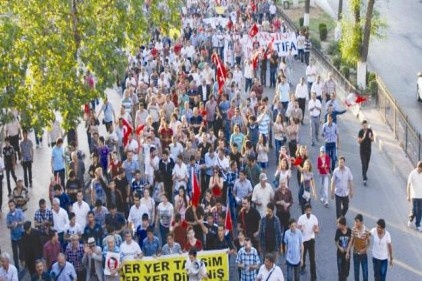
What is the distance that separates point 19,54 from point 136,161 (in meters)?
3.30

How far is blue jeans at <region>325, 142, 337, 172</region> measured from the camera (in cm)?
2373

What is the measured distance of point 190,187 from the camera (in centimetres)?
2078

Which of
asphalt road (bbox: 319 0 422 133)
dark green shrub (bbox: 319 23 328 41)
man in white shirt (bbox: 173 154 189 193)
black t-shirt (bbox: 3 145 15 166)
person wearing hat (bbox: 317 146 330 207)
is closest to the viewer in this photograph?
man in white shirt (bbox: 173 154 189 193)

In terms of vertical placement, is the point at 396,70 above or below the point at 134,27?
below

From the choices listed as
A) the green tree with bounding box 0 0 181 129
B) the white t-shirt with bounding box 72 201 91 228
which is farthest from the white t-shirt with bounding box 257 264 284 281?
the green tree with bounding box 0 0 181 129

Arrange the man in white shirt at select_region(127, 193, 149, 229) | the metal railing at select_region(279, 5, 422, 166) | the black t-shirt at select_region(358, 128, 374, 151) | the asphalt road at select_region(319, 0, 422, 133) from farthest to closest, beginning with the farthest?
the asphalt road at select_region(319, 0, 422, 133) < the metal railing at select_region(279, 5, 422, 166) < the black t-shirt at select_region(358, 128, 374, 151) < the man in white shirt at select_region(127, 193, 149, 229)

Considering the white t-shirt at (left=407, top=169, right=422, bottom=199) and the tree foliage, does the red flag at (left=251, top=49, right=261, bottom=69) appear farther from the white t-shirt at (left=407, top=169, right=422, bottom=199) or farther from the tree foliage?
the white t-shirt at (left=407, top=169, right=422, bottom=199)

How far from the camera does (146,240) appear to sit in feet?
56.1

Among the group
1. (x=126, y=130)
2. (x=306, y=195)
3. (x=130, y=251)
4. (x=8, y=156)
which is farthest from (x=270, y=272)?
(x=8, y=156)

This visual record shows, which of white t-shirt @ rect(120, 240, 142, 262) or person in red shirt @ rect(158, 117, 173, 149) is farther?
person in red shirt @ rect(158, 117, 173, 149)

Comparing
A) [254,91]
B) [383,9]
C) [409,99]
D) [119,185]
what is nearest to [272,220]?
[119,185]

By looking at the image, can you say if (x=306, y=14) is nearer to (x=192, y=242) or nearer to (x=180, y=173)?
(x=180, y=173)

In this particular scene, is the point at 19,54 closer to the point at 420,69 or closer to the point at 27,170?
the point at 27,170

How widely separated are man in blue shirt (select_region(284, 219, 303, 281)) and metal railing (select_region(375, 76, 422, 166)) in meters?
8.15
